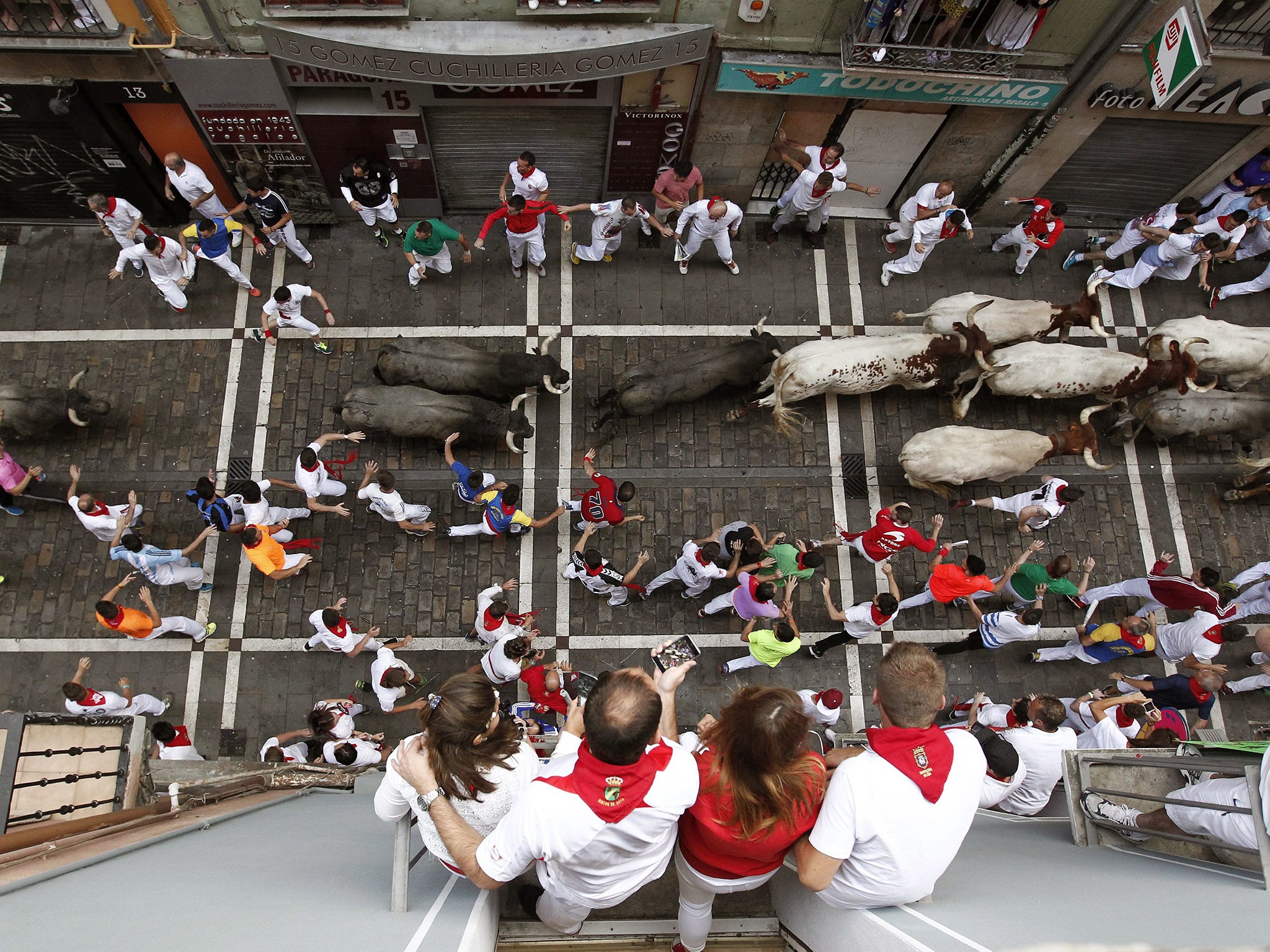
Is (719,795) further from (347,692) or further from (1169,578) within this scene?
(1169,578)

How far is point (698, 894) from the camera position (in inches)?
196

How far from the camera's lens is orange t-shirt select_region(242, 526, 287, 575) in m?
9.59

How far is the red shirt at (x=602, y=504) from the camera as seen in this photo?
10.3 metres

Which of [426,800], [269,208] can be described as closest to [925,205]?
[269,208]

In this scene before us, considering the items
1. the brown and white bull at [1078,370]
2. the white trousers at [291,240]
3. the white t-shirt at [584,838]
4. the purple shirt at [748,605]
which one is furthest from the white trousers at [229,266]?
the brown and white bull at [1078,370]

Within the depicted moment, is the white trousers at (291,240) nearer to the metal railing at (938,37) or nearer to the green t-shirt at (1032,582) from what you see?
the metal railing at (938,37)

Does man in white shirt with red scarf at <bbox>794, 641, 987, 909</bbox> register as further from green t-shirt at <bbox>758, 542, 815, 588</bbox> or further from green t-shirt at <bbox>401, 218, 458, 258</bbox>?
green t-shirt at <bbox>401, 218, 458, 258</bbox>

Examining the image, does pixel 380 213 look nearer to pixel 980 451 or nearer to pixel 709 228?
pixel 709 228

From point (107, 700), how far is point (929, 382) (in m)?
11.9

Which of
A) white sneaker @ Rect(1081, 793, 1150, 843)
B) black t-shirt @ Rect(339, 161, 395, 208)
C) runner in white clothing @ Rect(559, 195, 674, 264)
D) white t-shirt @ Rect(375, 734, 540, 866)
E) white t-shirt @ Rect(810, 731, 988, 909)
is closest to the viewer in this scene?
white t-shirt @ Rect(810, 731, 988, 909)

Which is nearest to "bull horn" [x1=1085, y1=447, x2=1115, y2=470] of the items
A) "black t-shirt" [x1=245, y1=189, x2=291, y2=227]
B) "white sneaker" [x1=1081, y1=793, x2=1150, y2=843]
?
"white sneaker" [x1=1081, y1=793, x2=1150, y2=843]

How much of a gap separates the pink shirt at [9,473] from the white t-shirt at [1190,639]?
51.8 ft

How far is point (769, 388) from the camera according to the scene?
469 inches

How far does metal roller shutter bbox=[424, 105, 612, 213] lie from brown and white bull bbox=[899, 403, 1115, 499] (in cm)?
678
